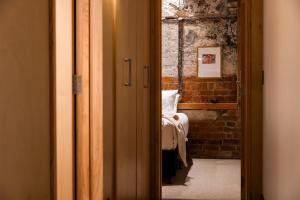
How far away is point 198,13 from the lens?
20.0 ft

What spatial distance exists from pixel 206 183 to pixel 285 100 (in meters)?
2.81

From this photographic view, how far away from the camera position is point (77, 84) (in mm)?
1825

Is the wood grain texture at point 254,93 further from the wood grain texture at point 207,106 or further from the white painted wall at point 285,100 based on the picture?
the wood grain texture at point 207,106

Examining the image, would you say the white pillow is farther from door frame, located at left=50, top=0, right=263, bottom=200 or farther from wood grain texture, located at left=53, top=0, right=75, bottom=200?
wood grain texture, located at left=53, top=0, right=75, bottom=200

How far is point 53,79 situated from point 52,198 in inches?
19.2

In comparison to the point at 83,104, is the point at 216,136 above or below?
below

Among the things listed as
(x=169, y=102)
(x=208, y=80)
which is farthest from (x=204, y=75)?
(x=169, y=102)

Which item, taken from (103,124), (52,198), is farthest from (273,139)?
(52,198)

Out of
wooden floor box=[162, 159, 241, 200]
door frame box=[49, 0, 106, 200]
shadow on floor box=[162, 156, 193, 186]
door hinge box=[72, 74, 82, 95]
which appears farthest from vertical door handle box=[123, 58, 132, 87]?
shadow on floor box=[162, 156, 193, 186]

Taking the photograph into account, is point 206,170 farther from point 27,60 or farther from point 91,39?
point 27,60

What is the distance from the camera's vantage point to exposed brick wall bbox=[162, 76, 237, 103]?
5.96m

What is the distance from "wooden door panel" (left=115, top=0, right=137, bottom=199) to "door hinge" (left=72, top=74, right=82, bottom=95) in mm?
374

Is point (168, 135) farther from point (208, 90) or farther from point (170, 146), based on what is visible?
point (208, 90)

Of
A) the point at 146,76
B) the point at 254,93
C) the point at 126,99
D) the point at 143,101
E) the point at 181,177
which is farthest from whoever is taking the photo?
the point at 181,177
